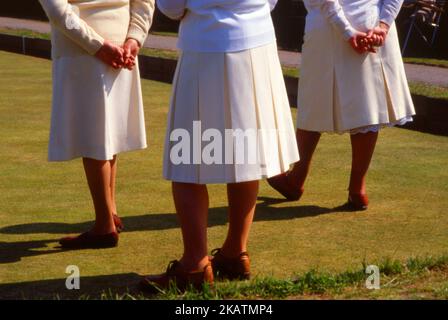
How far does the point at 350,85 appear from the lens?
6.22 m

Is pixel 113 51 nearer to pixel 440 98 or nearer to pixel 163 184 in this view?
pixel 163 184

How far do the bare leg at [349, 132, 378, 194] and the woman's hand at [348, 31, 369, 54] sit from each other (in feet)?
1.53

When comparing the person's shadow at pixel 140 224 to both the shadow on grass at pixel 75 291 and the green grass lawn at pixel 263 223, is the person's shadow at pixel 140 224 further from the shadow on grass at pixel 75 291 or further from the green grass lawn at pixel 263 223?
the shadow on grass at pixel 75 291

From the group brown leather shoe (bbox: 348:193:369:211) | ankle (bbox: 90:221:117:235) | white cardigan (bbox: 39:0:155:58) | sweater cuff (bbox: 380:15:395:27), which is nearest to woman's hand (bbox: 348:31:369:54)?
sweater cuff (bbox: 380:15:395:27)

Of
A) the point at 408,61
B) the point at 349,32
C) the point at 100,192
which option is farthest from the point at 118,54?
the point at 408,61

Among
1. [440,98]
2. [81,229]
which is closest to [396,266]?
[81,229]

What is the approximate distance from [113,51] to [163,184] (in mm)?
1772

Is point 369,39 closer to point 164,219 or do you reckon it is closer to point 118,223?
point 164,219

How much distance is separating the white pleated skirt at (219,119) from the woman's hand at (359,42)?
1.57 meters

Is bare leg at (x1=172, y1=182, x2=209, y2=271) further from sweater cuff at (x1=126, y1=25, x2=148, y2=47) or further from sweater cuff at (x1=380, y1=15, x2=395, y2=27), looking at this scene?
sweater cuff at (x1=380, y1=15, x2=395, y2=27)

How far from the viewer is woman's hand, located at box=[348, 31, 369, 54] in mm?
6117

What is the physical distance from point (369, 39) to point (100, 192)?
170 centimetres

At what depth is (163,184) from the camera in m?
6.98

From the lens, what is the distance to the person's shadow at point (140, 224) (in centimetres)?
540
